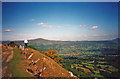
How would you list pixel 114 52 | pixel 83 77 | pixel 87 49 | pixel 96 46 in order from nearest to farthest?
1. pixel 83 77
2. pixel 114 52
3. pixel 87 49
4. pixel 96 46

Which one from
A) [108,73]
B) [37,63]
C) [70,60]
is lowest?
[108,73]

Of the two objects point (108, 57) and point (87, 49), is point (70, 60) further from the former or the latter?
point (108, 57)

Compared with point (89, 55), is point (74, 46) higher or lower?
higher

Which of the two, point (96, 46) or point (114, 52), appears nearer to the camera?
point (114, 52)

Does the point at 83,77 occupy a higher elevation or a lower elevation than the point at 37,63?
lower

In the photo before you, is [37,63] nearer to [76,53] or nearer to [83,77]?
[83,77]

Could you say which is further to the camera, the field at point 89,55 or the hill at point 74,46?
the hill at point 74,46

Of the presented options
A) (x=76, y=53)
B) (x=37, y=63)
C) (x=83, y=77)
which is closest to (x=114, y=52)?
(x=76, y=53)

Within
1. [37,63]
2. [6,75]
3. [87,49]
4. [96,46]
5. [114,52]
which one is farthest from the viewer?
[96,46]

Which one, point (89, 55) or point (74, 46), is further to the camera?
point (74, 46)

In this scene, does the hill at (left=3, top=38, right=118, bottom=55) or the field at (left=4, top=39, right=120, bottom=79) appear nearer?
the field at (left=4, top=39, right=120, bottom=79)
